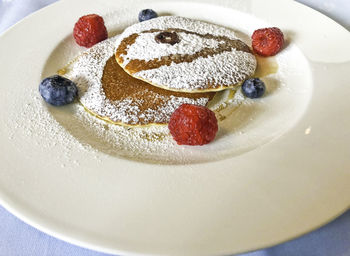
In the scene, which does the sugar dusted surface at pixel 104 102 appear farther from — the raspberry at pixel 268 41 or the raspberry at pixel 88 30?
the raspberry at pixel 268 41

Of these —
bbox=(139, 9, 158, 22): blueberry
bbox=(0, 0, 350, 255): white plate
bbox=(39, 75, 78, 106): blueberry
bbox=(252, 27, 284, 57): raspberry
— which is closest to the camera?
bbox=(0, 0, 350, 255): white plate

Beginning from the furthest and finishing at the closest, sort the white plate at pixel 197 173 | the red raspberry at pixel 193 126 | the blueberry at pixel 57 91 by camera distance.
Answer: the blueberry at pixel 57 91, the red raspberry at pixel 193 126, the white plate at pixel 197 173

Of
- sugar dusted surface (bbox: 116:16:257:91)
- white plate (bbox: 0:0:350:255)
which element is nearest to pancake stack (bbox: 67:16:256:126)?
sugar dusted surface (bbox: 116:16:257:91)

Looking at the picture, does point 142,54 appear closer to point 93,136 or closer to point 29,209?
point 93,136

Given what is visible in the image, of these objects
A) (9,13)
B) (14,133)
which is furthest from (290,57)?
(9,13)

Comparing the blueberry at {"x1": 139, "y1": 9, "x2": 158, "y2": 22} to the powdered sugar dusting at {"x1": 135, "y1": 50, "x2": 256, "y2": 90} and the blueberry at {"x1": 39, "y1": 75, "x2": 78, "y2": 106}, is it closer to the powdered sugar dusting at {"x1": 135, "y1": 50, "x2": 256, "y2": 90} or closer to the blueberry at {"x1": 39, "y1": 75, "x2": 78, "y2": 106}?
the powdered sugar dusting at {"x1": 135, "y1": 50, "x2": 256, "y2": 90}

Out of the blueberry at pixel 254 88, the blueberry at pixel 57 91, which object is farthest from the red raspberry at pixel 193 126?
the blueberry at pixel 57 91
